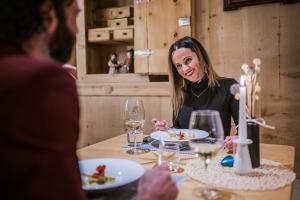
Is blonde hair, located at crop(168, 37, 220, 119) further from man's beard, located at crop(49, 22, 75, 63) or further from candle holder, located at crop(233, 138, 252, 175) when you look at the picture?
man's beard, located at crop(49, 22, 75, 63)

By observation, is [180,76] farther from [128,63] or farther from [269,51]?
[128,63]

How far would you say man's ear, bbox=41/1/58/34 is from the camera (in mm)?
544

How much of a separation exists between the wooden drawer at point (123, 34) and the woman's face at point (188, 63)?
3.81 ft

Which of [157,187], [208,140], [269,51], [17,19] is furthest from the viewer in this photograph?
[269,51]

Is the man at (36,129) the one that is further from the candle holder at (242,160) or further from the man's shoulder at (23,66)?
the candle holder at (242,160)

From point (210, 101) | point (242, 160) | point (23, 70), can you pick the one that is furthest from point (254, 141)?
point (210, 101)

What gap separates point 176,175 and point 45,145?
2.16 ft

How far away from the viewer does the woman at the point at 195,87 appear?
79.2 inches

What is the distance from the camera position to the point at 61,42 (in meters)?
0.61

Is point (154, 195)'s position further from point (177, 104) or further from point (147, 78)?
point (147, 78)

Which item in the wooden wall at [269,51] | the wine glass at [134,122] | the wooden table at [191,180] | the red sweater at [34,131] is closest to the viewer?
the red sweater at [34,131]

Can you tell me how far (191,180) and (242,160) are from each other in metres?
0.18

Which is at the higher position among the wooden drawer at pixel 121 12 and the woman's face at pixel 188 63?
the wooden drawer at pixel 121 12

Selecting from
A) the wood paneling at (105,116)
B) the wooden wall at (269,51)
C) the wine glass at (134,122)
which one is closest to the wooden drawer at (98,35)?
the wood paneling at (105,116)
